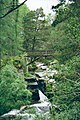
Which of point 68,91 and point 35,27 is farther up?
point 35,27

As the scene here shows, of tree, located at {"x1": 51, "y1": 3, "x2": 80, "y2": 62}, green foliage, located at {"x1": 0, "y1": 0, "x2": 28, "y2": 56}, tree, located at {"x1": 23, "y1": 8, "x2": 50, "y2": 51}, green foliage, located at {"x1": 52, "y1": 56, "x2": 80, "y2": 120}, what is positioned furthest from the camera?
tree, located at {"x1": 23, "y1": 8, "x2": 50, "y2": 51}

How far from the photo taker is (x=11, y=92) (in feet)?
50.4

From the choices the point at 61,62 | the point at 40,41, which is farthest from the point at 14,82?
the point at 40,41

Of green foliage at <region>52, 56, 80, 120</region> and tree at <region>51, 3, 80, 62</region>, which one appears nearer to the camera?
green foliage at <region>52, 56, 80, 120</region>

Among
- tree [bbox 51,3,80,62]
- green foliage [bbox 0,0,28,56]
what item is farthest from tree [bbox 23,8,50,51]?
tree [bbox 51,3,80,62]

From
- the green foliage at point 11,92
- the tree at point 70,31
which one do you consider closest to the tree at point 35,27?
the green foliage at point 11,92

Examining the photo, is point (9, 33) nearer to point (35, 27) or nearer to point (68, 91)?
point (68, 91)

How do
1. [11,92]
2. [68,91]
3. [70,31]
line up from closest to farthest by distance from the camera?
1. [68,91]
2. [70,31]
3. [11,92]

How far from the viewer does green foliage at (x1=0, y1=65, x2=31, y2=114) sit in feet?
50.0

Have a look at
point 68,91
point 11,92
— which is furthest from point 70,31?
point 11,92

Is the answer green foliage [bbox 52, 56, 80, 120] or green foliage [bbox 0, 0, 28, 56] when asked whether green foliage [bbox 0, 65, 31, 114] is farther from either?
green foliage [bbox 52, 56, 80, 120]

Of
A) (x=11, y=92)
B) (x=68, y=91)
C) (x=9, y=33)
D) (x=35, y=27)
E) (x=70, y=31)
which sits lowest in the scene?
(x=11, y=92)

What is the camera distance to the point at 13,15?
1620 cm

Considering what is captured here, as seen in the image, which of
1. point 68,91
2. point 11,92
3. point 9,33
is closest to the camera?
point 68,91
